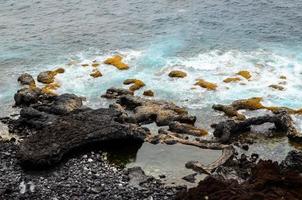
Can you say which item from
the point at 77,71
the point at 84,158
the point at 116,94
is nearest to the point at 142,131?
the point at 84,158

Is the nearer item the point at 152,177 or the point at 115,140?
the point at 152,177

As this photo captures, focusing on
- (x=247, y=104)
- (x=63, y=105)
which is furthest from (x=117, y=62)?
(x=247, y=104)

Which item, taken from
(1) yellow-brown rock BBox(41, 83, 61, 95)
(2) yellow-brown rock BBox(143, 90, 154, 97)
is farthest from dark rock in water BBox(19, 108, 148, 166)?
(1) yellow-brown rock BBox(41, 83, 61, 95)

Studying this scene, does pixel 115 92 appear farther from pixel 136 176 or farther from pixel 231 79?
pixel 136 176

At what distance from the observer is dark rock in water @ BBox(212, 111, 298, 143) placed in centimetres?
5225

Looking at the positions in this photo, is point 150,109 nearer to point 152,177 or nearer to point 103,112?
point 103,112

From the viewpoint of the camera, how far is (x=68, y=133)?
51.2 meters

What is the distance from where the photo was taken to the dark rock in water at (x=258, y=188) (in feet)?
122

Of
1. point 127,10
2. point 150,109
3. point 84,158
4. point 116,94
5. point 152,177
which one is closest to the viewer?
point 152,177

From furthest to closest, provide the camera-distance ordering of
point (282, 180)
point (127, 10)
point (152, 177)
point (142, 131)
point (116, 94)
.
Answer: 1. point (127, 10)
2. point (116, 94)
3. point (142, 131)
4. point (152, 177)
5. point (282, 180)

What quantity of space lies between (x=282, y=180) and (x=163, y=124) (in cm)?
1923

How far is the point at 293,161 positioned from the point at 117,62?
3593 cm

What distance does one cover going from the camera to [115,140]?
51.7 meters

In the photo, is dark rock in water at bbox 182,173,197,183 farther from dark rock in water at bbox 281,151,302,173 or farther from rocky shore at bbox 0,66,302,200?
dark rock in water at bbox 281,151,302,173
